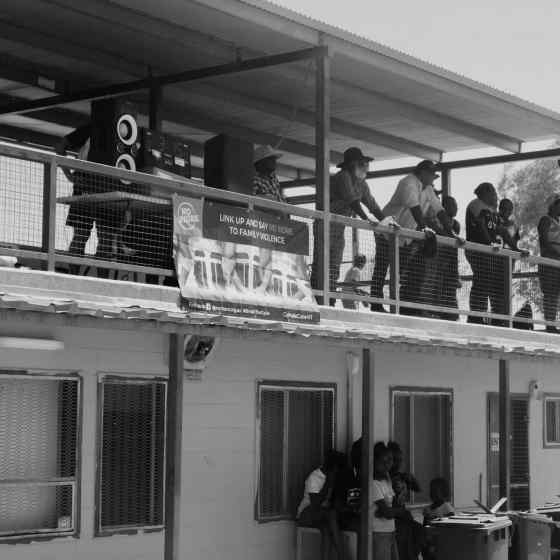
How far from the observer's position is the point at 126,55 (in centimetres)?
1427

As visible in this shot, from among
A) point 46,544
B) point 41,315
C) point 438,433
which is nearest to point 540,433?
point 438,433

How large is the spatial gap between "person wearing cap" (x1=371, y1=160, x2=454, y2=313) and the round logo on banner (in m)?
3.14

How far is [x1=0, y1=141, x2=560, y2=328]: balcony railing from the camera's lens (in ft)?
34.2

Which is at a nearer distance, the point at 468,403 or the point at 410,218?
the point at 410,218

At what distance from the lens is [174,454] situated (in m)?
11.1

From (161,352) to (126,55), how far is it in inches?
141

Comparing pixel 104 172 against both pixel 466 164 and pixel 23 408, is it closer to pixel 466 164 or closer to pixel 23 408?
pixel 23 408

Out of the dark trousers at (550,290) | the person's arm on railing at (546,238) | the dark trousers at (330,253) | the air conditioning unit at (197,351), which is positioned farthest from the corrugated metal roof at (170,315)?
the person's arm on railing at (546,238)

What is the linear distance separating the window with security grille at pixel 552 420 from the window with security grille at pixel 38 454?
8839 millimetres

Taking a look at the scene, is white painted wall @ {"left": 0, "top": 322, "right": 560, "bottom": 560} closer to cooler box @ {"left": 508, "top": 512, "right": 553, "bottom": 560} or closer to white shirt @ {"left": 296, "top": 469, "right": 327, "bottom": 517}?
white shirt @ {"left": 296, "top": 469, "right": 327, "bottom": 517}

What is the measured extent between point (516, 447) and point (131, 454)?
741 cm

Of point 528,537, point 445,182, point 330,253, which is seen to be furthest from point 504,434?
point 445,182

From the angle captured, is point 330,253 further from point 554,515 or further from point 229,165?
point 554,515

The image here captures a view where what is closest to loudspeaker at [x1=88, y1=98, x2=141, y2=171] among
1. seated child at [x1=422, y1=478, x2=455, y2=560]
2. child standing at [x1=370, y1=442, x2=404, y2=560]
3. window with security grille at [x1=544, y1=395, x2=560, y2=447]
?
child standing at [x1=370, y1=442, x2=404, y2=560]
